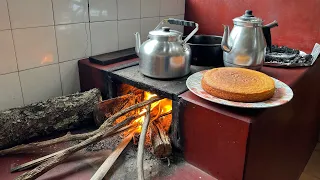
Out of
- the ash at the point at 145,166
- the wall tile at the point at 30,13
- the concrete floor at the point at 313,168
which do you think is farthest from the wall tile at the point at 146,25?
the concrete floor at the point at 313,168

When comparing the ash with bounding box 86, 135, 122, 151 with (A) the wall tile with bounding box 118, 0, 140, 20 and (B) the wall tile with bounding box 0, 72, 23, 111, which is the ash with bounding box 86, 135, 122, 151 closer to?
(B) the wall tile with bounding box 0, 72, 23, 111

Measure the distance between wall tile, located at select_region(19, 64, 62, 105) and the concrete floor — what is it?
5.15ft

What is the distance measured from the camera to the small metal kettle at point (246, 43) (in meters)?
1.22

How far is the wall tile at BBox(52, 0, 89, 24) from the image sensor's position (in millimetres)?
1349

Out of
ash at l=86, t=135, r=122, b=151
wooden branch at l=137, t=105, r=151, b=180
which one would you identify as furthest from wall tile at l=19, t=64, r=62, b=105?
wooden branch at l=137, t=105, r=151, b=180

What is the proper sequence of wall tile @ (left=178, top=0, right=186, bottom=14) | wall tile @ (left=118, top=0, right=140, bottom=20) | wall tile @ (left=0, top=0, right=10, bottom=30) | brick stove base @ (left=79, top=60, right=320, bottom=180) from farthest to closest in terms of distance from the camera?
wall tile @ (left=178, top=0, right=186, bottom=14) < wall tile @ (left=118, top=0, right=140, bottom=20) < wall tile @ (left=0, top=0, right=10, bottom=30) < brick stove base @ (left=79, top=60, right=320, bottom=180)

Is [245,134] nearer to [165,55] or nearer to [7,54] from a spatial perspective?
[165,55]

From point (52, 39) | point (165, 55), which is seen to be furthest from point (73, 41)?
point (165, 55)

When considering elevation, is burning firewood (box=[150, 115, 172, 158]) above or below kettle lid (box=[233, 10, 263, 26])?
below

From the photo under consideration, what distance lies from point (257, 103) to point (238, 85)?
104 millimetres

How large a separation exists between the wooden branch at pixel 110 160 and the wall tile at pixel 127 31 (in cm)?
A: 69

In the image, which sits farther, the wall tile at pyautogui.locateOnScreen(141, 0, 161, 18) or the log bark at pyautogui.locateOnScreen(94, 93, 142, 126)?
the wall tile at pyautogui.locateOnScreen(141, 0, 161, 18)

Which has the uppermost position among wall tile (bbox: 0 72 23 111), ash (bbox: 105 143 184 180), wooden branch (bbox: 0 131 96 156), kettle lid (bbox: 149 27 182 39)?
kettle lid (bbox: 149 27 182 39)

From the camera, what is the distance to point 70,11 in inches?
55.1
